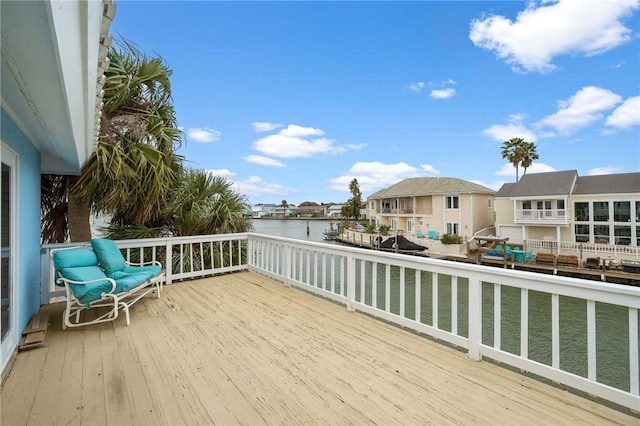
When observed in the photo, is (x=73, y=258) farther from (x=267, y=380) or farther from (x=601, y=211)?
(x=601, y=211)

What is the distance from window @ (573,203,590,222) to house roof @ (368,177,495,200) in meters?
5.33

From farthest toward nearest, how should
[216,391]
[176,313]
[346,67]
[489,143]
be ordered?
[489,143] < [346,67] < [176,313] < [216,391]

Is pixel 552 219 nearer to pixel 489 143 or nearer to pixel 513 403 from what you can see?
pixel 489 143

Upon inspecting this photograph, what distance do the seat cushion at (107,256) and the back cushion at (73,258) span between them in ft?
0.46

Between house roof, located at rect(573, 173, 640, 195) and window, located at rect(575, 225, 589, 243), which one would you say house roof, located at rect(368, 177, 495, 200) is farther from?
window, located at rect(575, 225, 589, 243)

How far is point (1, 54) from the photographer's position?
1.27 m

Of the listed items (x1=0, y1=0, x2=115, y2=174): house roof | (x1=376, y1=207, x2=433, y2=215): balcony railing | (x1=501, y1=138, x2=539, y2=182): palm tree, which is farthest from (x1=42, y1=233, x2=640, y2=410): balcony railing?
(x1=501, y1=138, x2=539, y2=182): palm tree

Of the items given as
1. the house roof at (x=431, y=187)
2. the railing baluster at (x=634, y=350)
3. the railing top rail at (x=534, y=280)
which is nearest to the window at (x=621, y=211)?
the house roof at (x=431, y=187)

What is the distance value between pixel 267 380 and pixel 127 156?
418cm

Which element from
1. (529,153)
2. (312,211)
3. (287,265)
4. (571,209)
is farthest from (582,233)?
(312,211)

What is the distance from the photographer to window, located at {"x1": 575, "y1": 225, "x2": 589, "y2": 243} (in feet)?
56.1

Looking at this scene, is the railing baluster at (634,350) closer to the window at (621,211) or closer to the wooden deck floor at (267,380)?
the wooden deck floor at (267,380)

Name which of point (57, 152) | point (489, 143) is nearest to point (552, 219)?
point (489, 143)

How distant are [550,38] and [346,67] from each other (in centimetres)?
720
